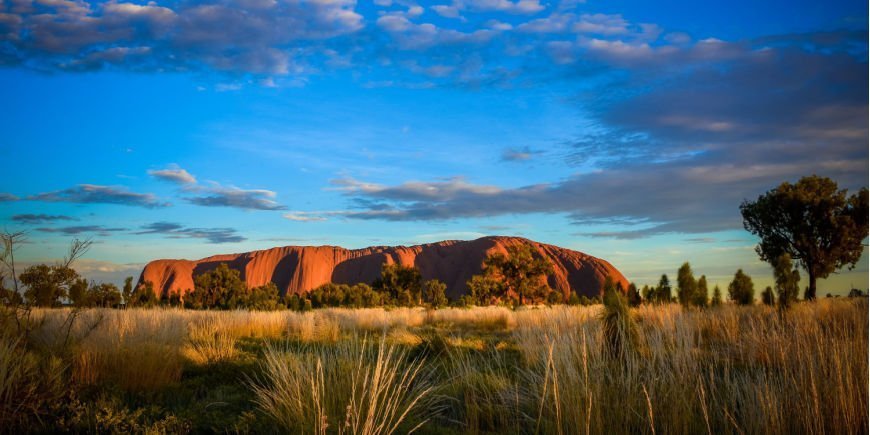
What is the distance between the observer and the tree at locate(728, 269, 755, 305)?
22.7 meters

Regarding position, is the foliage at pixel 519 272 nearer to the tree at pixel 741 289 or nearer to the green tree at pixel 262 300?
the green tree at pixel 262 300

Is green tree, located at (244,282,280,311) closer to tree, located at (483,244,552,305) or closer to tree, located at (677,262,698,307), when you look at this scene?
tree, located at (483,244,552,305)

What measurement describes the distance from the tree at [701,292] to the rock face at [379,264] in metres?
62.6

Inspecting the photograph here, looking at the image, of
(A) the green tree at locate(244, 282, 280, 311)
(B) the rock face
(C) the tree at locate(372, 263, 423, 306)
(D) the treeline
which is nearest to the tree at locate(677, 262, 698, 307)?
(D) the treeline

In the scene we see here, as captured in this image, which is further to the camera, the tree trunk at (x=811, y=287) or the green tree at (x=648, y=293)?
the green tree at (x=648, y=293)

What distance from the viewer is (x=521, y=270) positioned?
47469 millimetres

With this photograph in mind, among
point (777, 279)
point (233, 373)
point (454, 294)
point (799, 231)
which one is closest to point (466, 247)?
point (454, 294)

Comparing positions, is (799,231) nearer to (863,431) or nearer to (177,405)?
(863,431)

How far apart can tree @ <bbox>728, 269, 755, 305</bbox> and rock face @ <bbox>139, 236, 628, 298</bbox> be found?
219 feet

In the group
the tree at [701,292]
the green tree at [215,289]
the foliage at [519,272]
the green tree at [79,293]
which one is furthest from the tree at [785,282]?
the green tree at [215,289]

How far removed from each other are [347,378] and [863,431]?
13.8 ft

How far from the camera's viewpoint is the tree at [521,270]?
47.4 m

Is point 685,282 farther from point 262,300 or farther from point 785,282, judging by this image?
point 262,300

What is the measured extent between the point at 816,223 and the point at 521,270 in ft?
83.4
